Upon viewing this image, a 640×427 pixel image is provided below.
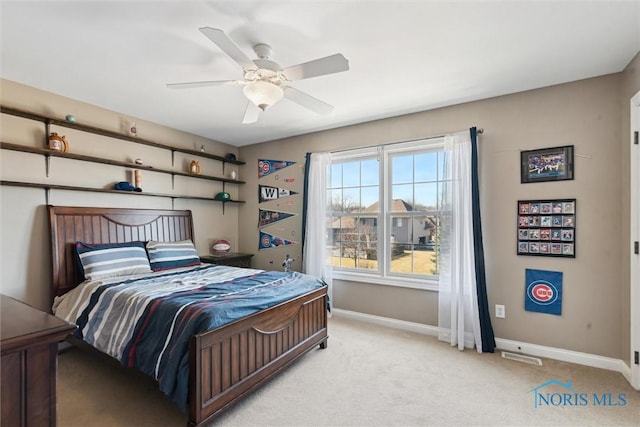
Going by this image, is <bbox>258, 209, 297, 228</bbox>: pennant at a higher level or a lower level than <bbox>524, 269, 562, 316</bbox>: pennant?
higher

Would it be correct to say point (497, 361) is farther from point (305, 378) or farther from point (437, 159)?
point (437, 159)

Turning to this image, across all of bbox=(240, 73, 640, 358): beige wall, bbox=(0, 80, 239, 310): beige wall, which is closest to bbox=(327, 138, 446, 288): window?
bbox=(240, 73, 640, 358): beige wall

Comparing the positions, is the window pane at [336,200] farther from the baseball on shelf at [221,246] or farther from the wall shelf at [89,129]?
the wall shelf at [89,129]

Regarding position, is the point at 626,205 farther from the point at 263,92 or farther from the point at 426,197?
the point at 263,92

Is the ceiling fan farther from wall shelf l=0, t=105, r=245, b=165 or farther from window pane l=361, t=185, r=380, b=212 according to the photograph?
window pane l=361, t=185, r=380, b=212

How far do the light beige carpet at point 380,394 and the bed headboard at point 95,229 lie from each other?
0.79m

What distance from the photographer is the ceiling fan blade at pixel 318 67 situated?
5.96ft

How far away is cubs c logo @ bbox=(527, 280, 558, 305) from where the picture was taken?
2.75 m

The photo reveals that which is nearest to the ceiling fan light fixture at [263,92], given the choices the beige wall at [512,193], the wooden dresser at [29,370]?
the wooden dresser at [29,370]

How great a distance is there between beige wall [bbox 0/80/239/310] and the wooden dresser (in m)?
2.28

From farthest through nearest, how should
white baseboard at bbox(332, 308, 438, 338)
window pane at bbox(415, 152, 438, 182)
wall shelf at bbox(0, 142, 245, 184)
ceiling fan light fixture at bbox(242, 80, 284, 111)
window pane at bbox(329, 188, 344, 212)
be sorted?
1. window pane at bbox(329, 188, 344, 212)
2. window pane at bbox(415, 152, 438, 182)
3. white baseboard at bbox(332, 308, 438, 338)
4. wall shelf at bbox(0, 142, 245, 184)
5. ceiling fan light fixture at bbox(242, 80, 284, 111)

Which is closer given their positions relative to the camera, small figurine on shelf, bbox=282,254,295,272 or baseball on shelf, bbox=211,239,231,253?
small figurine on shelf, bbox=282,254,295,272

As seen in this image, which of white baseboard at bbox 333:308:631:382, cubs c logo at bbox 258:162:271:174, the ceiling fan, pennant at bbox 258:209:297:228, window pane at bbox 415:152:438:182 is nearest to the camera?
the ceiling fan

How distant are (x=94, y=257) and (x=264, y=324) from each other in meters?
1.91
